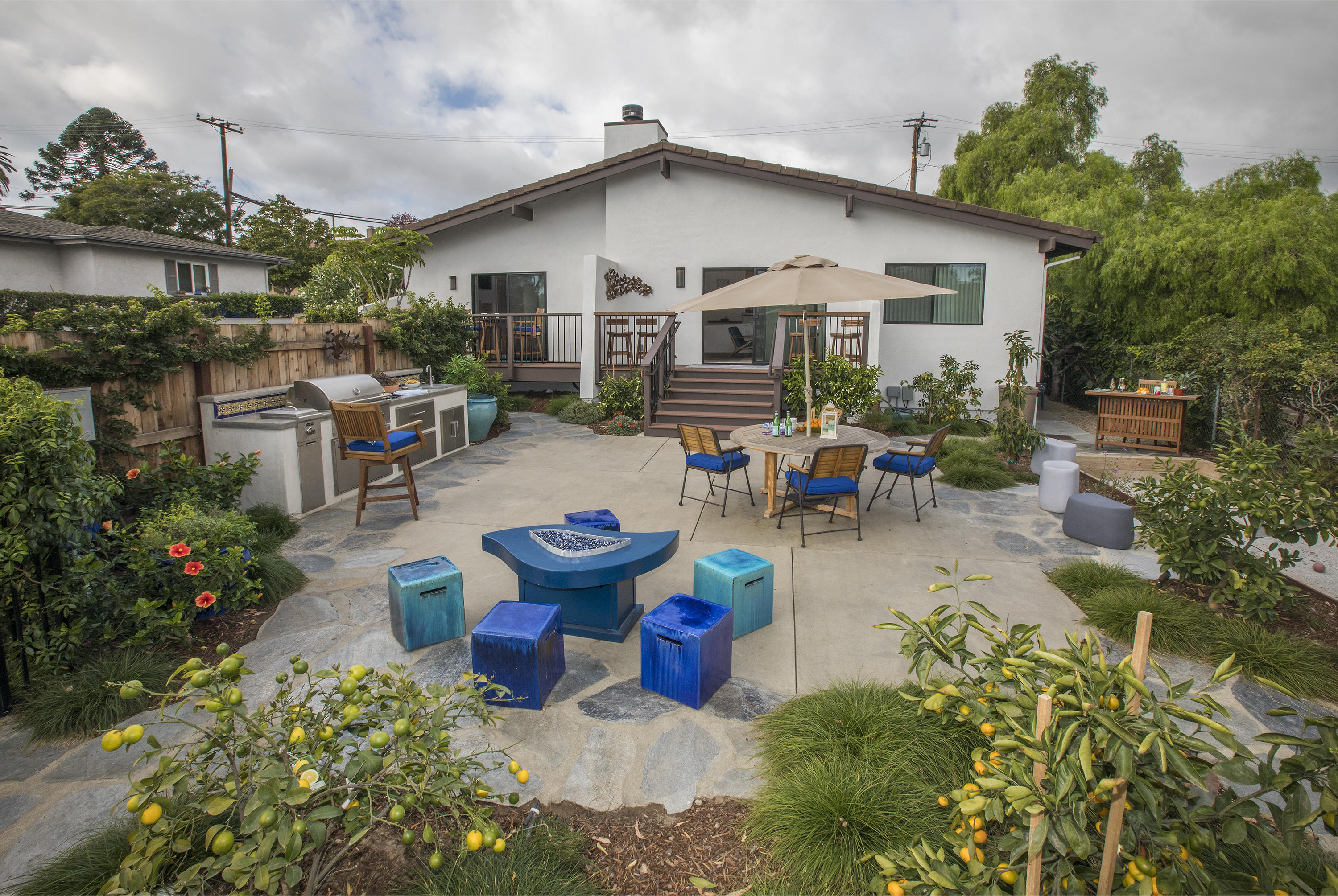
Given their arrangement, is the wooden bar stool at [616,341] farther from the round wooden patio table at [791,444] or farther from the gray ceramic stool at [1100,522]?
the gray ceramic stool at [1100,522]

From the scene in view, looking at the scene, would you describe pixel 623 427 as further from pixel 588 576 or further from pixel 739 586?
pixel 588 576

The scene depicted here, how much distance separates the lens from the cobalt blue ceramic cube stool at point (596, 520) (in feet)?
15.1

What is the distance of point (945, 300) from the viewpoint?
12.0 meters

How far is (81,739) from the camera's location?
2900mm

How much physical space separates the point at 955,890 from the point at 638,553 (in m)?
2.36

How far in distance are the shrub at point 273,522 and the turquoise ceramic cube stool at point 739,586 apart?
362cm

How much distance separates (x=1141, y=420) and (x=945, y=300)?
3.75 meters

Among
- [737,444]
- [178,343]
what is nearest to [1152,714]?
[737,444]

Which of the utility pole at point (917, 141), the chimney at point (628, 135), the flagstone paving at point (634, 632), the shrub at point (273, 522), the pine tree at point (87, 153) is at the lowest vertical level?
the flagstone paving at point (634, 632)

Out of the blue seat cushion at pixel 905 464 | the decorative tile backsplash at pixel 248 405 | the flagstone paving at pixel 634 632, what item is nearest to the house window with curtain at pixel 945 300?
the flagstone paving at pixel 634 632

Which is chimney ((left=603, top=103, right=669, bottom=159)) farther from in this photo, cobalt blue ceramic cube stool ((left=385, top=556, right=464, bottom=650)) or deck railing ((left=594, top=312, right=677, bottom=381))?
cobalt blue ceramic cube stool ((left=385, top=556, right=464, bottom=650))

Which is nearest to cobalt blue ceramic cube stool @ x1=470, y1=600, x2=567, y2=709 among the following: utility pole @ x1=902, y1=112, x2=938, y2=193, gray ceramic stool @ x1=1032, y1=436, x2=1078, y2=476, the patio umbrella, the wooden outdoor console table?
the patio umbrella

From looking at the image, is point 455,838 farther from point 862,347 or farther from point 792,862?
point 862,347

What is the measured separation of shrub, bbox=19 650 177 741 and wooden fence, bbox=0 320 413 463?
2.36 m
